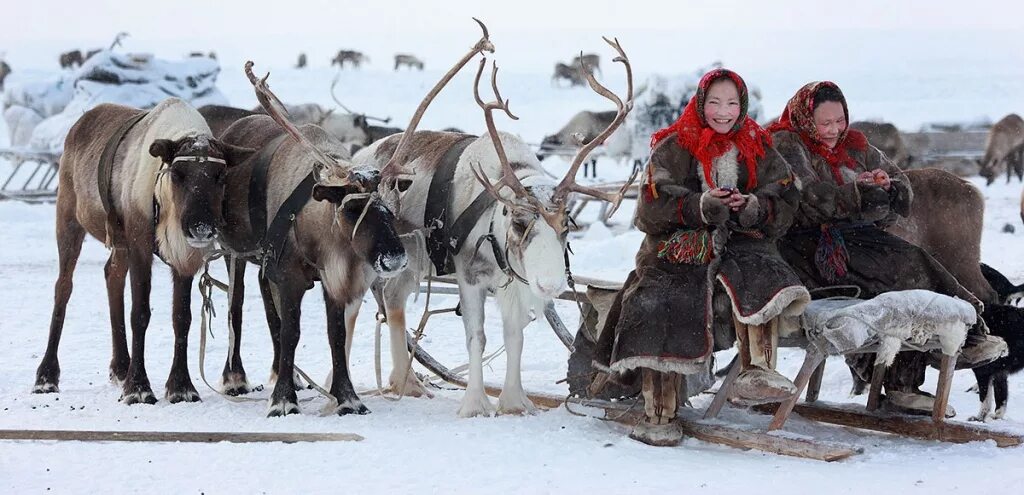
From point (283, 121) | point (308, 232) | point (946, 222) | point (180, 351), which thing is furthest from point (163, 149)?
point (946, 222)

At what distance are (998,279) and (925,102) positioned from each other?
1141 inches

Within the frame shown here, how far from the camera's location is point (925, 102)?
1342 inches

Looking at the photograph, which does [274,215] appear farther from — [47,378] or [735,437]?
[735,437]

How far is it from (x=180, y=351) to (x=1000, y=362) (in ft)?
13.9

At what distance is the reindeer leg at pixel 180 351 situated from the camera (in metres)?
6.76

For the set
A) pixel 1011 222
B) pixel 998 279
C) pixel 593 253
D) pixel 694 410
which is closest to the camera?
pixel 694 410

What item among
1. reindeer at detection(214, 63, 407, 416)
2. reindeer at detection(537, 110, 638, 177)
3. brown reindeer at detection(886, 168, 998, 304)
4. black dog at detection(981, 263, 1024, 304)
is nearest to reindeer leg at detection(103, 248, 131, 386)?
reindeer at detection(214, 63, 407, 416)

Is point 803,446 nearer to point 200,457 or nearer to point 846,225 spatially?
point 846,225

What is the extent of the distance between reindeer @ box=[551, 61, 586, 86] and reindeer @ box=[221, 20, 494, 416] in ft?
109

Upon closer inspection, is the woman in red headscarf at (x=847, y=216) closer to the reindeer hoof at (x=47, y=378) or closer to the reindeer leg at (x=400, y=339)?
the reindeer leg at (x=400, y=339)

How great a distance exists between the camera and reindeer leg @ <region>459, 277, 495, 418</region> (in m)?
6.19

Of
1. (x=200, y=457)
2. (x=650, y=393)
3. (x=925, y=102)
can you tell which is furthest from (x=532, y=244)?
(x=925, y=102)

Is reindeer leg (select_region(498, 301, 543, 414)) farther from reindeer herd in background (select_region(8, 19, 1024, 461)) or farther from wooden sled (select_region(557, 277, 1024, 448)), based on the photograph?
wooden sled (select_region(557, 277, 1024, 448))

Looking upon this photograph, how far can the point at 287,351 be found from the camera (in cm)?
627
